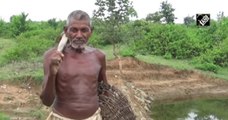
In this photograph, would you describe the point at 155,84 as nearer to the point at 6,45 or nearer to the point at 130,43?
the point at 130,43

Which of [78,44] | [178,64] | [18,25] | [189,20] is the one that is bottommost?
[178,64]

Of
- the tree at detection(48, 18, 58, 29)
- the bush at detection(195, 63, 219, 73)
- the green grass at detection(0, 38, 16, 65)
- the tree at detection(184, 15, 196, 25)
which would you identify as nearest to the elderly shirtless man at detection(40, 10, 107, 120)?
the green grass at detection(0, 38, 16, 65)

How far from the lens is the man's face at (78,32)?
3822 millimetres

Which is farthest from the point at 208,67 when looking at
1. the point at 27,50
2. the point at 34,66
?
the point at 34,66

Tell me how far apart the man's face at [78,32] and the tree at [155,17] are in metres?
30.8

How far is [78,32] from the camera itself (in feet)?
12.5

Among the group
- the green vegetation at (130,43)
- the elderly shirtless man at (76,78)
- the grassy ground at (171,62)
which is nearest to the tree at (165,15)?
the green vegetation at (130,43)

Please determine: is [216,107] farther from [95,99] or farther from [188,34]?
[95,99]

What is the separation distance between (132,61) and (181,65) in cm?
298

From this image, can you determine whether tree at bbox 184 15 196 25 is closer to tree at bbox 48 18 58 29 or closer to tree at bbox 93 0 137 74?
tree at bbox 48 18 58 29

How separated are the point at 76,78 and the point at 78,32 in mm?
362

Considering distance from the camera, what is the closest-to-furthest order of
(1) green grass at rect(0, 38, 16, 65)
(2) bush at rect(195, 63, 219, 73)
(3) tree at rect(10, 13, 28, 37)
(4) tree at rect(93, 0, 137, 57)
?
(4) tree at rect(93, 0, 137, 57)
(1) green grass at rect(0, 38, 16, 65)
(2) bush at rect(195, 63, 219, 73)
(3) tree at rect(10, 13, 28, 37)

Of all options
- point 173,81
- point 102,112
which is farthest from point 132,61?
point 102,112

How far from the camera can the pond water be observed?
17.9 m
